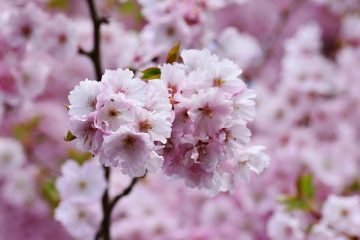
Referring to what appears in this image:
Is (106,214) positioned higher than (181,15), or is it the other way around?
(181,15)

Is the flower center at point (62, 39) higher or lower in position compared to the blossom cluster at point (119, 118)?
lower

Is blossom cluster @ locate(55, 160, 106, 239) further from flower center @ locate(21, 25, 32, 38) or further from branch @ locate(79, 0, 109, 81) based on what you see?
flower center @ locate(21, 25, 32, 38)

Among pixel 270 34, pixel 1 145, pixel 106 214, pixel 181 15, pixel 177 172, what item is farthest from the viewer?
pixel 270 34

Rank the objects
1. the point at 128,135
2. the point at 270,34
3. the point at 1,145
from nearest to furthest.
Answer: the point at 128,135 → the point at 1,145 → the point at 270,34

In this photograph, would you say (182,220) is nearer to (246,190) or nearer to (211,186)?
(246,190)

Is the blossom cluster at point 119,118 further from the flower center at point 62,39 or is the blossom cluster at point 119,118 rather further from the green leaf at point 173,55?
the flower center at point 62,39

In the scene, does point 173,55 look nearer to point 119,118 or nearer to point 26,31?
point 119,118

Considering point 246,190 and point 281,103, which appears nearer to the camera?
point 246,190

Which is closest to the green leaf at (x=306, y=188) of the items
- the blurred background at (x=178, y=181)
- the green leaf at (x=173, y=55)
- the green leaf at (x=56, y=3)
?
the blurred background at (x=178, y=181)

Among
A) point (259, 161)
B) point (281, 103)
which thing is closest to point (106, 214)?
point (259, 161)
